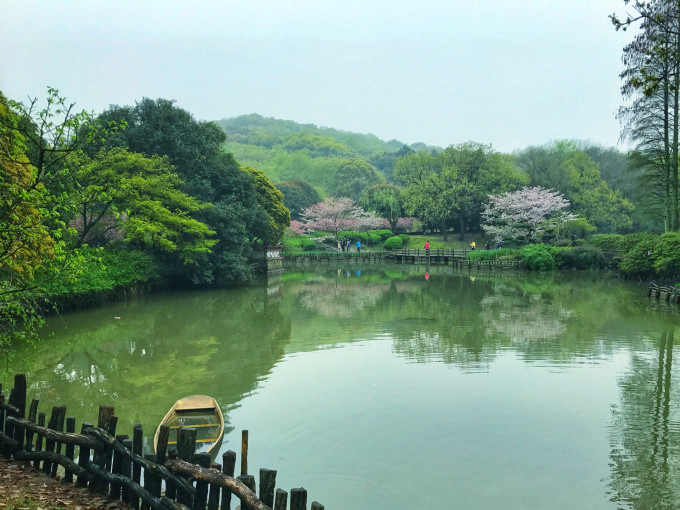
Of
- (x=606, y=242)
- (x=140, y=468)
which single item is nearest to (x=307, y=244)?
(x=606, y=242)

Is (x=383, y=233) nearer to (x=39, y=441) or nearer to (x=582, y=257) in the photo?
(x=582, y=257)

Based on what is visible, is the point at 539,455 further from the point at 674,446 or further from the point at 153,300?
the point at 153,300

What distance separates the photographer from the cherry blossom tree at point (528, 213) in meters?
49.8

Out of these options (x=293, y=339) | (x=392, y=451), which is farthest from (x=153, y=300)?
(x=392, y=451)

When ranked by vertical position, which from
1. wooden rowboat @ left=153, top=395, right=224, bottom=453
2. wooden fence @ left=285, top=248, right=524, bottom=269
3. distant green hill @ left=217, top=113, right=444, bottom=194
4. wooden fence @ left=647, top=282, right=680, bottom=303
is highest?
distant green hill @ left=217, top=113, right=444, bottom=194

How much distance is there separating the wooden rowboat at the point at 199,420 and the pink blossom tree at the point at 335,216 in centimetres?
5512

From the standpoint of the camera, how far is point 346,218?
65625 millimetres

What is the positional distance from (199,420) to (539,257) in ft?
125

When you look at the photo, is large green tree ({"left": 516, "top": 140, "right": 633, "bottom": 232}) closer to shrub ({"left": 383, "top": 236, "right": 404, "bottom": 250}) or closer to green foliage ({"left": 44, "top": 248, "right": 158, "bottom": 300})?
shrub ({"left": 383, "top": 236, "right": 404, "bottom": 250})

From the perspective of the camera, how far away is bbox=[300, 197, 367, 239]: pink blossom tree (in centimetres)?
6494

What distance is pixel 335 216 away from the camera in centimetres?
6488

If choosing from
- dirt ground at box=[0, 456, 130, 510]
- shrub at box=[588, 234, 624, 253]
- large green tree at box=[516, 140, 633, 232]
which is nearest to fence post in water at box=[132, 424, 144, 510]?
dirt ground at box=[0, 456, 130, 510]

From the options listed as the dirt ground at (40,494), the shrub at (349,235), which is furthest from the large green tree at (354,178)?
the dirt ground at (40,494)

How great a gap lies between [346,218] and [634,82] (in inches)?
2253
